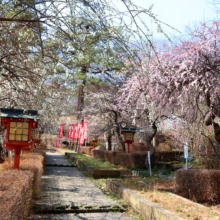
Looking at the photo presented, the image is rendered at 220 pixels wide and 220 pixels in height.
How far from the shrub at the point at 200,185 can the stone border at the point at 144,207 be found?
1.41m

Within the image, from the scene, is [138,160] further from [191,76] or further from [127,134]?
[191,76]

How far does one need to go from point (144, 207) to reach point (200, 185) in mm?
1937

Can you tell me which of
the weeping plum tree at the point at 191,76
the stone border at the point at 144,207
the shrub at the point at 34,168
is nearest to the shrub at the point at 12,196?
the shrub at the point at 34,168

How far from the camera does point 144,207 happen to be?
4887mm

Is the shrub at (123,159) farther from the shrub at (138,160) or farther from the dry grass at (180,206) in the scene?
the dry grass at (180,206)

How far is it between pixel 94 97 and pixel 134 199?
11.3m

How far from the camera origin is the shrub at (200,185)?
19.1 feet

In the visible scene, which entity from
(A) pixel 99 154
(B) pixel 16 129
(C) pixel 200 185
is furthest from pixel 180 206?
(A) pixel 99 154

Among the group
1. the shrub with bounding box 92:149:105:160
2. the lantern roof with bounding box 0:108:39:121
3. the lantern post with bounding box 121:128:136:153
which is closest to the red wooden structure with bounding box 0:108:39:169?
the lantern roof with bounding box 0:108:39:121

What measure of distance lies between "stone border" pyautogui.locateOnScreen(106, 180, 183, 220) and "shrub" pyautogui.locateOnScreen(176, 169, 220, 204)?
1408 millimetres

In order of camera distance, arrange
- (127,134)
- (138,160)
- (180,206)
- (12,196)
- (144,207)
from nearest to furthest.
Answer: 1. (12,196)
2. (180,206)
3. (144,207)
4. (138,160)
5. (127,134)

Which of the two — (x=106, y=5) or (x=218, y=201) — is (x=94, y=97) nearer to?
(x=218, y=201)

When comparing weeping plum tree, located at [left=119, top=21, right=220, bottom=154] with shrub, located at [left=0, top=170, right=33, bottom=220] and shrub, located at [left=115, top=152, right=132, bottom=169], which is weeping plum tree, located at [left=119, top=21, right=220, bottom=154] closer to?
shrub, located at [left=0, top=170, right=33, bottom=220]

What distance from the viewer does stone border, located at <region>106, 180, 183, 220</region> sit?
413cm
